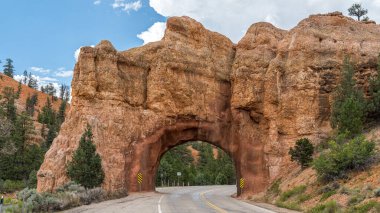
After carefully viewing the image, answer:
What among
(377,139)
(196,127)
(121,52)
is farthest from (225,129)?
(377,139)

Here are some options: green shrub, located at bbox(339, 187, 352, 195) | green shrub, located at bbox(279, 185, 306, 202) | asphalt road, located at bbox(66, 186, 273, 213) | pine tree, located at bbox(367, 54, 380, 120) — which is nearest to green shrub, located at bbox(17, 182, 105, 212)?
asphalt road, located at bbox(66, 186, 273, 213)

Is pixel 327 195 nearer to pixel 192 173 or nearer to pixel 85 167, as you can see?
pixel 85 167

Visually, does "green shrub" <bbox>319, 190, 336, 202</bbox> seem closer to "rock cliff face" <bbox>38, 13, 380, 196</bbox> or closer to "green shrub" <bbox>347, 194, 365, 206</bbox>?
"green shrub" <bbox>347, 194, 365, 206</bbox>

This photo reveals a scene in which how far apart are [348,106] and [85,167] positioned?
63.5ft

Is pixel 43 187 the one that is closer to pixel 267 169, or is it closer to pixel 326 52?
pixel 267 169

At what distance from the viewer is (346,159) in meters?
22.5

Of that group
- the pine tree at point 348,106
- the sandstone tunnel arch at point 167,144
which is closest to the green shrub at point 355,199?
the pine tree at point 348,106

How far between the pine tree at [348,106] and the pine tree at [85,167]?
18.1 m

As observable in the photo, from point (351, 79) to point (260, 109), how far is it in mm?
9162

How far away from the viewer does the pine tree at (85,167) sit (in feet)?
97.5

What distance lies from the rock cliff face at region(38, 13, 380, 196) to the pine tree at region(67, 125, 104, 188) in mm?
4361

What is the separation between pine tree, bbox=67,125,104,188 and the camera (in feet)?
97.5

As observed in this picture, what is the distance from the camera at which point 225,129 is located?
4200 centimetres

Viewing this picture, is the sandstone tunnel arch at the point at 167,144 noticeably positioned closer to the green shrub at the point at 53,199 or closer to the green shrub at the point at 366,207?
the green shrub at the point at 53,199
